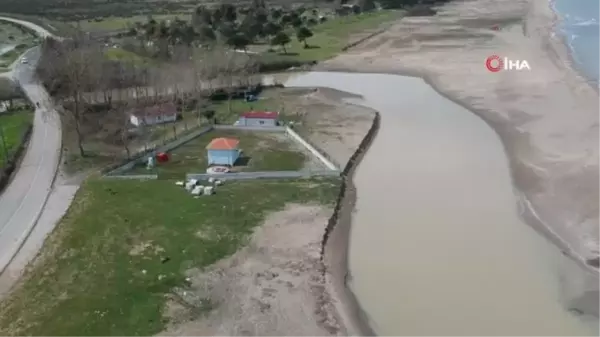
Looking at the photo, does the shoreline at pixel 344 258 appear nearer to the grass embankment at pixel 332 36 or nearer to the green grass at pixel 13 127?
the green grass at pixel 13 127

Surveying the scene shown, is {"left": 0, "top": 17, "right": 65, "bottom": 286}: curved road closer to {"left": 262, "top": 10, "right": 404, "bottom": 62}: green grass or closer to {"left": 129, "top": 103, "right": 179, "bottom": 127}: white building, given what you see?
{"left": 129, "top": 103, "right": 179, "bottom": 127}: white building

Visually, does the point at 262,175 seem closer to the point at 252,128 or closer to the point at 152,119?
the point at 252,128

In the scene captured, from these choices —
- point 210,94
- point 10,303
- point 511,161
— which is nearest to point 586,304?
point 511,161

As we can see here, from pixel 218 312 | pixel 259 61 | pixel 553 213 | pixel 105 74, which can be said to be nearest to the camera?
pixel 218 312

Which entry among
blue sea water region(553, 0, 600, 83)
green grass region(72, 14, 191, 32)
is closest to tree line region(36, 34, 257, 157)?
blue sea water region(553, 0, 600, 83)

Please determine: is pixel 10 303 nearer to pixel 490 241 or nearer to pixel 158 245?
pixel 158 245

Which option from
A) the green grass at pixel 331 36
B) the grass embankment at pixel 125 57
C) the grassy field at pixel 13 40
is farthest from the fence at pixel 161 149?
the grassy field at pixel 13 40
